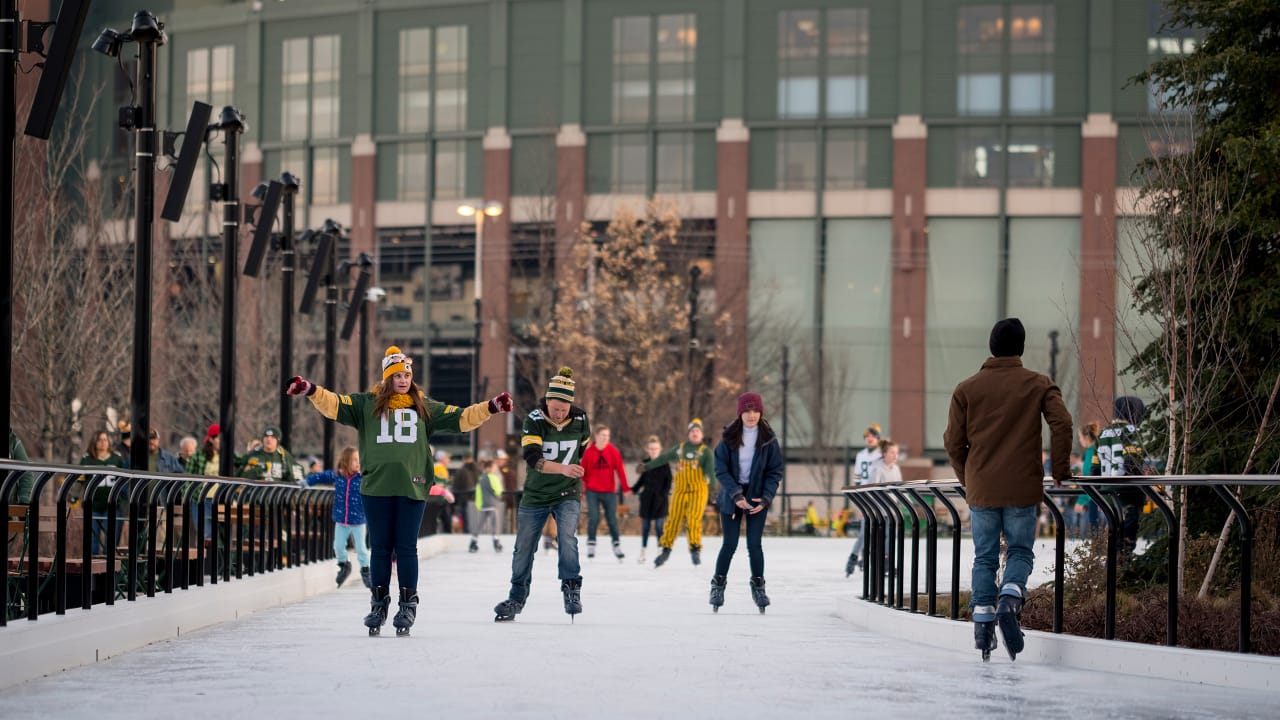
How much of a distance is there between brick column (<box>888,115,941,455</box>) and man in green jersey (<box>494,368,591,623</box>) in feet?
161

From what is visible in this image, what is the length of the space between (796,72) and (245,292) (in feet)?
67.3

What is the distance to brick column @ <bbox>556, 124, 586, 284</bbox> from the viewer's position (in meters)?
62.9

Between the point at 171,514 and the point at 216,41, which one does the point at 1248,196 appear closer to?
the point at 171,514

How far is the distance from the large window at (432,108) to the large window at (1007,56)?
1707cm

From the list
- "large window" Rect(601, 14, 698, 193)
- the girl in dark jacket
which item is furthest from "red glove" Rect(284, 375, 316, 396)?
"large window" Rect(601, 14, 698, 193)

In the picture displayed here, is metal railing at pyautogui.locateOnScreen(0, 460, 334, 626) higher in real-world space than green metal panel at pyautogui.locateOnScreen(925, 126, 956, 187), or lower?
lower

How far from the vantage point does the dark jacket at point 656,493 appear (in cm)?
2888

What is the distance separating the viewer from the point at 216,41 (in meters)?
70.8

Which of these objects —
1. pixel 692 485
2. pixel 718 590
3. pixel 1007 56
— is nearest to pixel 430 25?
pixel 1007 56

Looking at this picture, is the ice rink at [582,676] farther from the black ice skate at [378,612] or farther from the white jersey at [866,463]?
the white jersey at [866,463]

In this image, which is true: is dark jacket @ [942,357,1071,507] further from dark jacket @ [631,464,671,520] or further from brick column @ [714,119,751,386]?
brick column @ [714,119,751,386]

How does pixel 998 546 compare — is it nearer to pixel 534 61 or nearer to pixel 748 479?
pixel 748 479

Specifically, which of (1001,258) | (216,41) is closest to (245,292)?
(216,41)

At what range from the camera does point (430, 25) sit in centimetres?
6756
